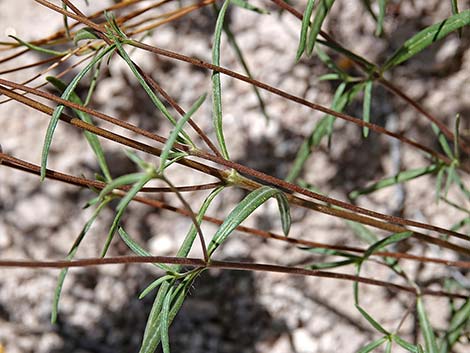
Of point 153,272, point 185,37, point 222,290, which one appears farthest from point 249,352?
point 185,37

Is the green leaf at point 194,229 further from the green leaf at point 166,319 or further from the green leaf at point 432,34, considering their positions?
the green leaf at point 432,34

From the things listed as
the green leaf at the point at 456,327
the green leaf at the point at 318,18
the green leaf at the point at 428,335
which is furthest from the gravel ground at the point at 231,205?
the green leaf at the point at 318,18

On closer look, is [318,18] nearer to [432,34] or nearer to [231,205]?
[432,34]

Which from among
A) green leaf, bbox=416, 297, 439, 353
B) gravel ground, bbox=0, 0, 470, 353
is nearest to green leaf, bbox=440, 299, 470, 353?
green leaf, bbox=416, 297, 439, 353

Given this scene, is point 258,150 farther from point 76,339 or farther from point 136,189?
point 136,189

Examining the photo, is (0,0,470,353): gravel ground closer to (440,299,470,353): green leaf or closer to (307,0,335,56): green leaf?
(440,299,470,353): green leaf

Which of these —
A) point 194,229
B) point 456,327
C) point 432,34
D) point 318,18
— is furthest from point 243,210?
point 456,327
